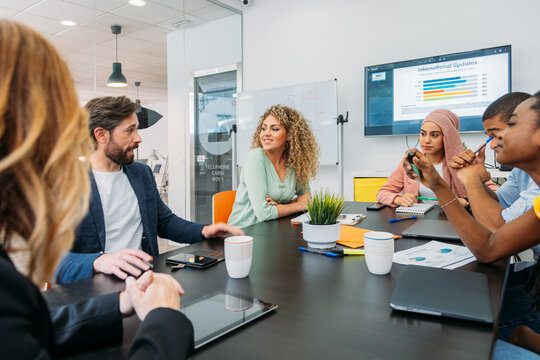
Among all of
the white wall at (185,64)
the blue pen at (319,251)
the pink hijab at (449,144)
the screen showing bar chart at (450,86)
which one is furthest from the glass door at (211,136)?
the blue pen at (319,251)

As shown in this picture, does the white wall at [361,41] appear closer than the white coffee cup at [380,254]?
No

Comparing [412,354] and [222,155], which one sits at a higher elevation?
[222,155]

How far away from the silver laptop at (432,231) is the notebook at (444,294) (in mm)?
469

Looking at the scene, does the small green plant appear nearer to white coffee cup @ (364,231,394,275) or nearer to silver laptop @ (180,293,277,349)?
white coffee cup @ (364,231,394,275)

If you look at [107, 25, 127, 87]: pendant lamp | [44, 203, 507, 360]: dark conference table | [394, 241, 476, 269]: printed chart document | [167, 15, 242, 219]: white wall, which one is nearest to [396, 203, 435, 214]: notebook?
[394, 241, 476, 269]: printed chart document

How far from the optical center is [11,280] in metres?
0.39

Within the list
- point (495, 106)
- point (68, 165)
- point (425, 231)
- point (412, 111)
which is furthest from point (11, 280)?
point (412, 111)

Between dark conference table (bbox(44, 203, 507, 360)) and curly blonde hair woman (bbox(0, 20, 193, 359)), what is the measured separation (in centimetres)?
14

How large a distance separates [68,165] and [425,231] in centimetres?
128

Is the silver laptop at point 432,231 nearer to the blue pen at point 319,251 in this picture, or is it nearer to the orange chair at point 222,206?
the blue pen at point 319,251

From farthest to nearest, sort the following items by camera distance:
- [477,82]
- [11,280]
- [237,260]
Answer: [477,82] < [237,260] < [11,280]

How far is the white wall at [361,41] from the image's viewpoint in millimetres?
3256

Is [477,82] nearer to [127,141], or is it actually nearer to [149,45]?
[127,141]

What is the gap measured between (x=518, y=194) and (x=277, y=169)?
1.38 metres
